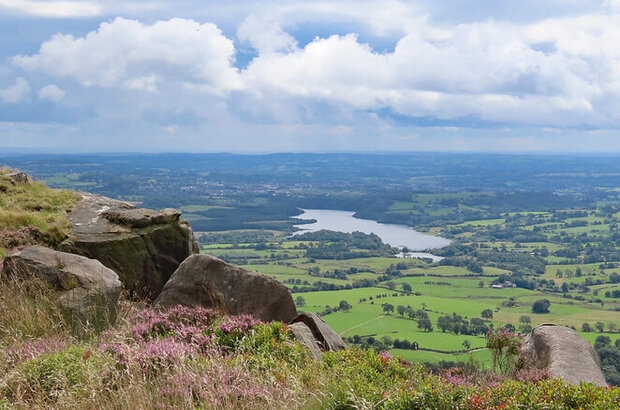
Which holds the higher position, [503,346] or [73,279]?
[73,279]

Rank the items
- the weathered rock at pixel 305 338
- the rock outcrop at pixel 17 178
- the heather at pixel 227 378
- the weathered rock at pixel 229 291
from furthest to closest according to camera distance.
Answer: the rock outcrop at pixel 17 178, the weathered rock at pixel 229 291, the weathered rock at pixel 305 338, the heather at pixel 227 378

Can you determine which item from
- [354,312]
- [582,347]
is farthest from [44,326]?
[354,312]

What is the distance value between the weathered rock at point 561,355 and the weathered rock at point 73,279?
9190mm

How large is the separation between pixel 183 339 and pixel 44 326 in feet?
9.53

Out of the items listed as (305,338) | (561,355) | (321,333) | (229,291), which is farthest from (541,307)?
(305,338)

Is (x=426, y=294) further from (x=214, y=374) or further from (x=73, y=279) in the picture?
(x=214, y=374)

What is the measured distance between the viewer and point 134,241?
1703cm

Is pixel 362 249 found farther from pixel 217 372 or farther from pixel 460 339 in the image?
pixel 217 372

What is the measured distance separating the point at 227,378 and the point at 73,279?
6.17 meters

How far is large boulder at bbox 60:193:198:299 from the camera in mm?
16475

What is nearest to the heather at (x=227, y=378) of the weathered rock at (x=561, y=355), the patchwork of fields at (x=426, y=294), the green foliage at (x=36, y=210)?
the weathered rock at (x=561, y=355)

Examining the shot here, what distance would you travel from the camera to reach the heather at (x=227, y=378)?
6566 mm

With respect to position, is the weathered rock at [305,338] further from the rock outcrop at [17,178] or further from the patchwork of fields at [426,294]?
the patchwork of fields at [426,294]

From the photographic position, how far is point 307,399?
22.8 feet
